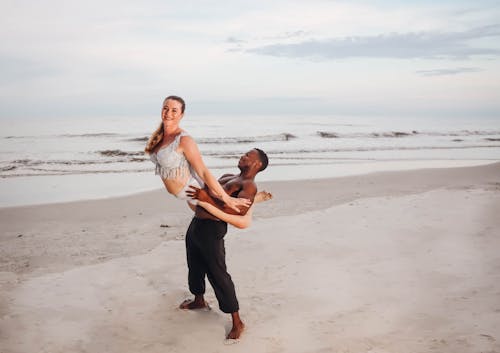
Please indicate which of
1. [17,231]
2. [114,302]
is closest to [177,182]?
[114,302]

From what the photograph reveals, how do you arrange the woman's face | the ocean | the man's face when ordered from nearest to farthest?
1. the woman's face
2. the man's face
3. the ocean

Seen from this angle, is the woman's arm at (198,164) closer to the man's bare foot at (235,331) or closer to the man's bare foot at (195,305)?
the man's bare foot at (235,331)

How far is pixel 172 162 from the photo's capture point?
383 cm

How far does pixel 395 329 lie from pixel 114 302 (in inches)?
110

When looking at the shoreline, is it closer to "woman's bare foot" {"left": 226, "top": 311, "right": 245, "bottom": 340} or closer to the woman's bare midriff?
"woman's bare foot" {"left": 226, "top": 311, "right": 245, "bottom": 340}

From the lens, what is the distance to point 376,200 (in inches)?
395

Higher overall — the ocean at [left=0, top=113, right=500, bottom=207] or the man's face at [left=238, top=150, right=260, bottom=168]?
the man's face at [left=238, top=150, right=260, bottom=168]

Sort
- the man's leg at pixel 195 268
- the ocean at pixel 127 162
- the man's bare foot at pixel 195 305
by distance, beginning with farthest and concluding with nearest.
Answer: the ocean at pixel 127 162, the man's bare foot at pixel 195 305, the man's leg at pixel 195 268

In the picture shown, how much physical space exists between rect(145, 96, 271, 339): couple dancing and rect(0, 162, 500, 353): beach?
529 millimetres

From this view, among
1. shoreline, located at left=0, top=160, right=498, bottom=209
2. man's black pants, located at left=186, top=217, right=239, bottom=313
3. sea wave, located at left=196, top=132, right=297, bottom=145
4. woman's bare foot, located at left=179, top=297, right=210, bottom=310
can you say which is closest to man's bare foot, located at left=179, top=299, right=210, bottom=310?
woman's bare foot, located at left=179, top=297, right=210, bottom=310

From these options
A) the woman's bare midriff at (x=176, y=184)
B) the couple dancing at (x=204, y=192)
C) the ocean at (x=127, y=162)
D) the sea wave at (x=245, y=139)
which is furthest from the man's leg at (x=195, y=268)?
the sea wave at (x=245, y=139)

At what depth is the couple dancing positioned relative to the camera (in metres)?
3.87

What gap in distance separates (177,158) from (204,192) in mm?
387

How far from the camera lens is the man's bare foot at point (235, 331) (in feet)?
14.4
